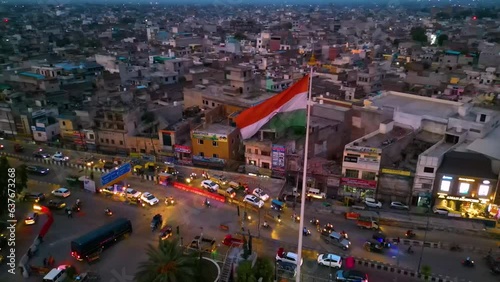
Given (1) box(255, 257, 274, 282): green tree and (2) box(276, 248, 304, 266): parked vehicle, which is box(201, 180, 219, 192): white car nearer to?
(2) box(276, 248, 304, 266): parked vehicle

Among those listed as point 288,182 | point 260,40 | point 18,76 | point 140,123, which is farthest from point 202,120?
point 260,40

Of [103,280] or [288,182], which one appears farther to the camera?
[288,182]

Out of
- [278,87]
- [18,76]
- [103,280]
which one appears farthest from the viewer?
[18,76]

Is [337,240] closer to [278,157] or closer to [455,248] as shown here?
[455,248]

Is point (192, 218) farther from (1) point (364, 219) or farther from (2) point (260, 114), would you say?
(2) point (260, 114)

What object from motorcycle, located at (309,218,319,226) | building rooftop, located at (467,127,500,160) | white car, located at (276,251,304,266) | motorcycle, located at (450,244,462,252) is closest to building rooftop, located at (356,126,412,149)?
building rooftop, located at (467,127,500,160)

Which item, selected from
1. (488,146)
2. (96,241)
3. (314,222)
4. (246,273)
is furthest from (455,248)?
(96,241)
